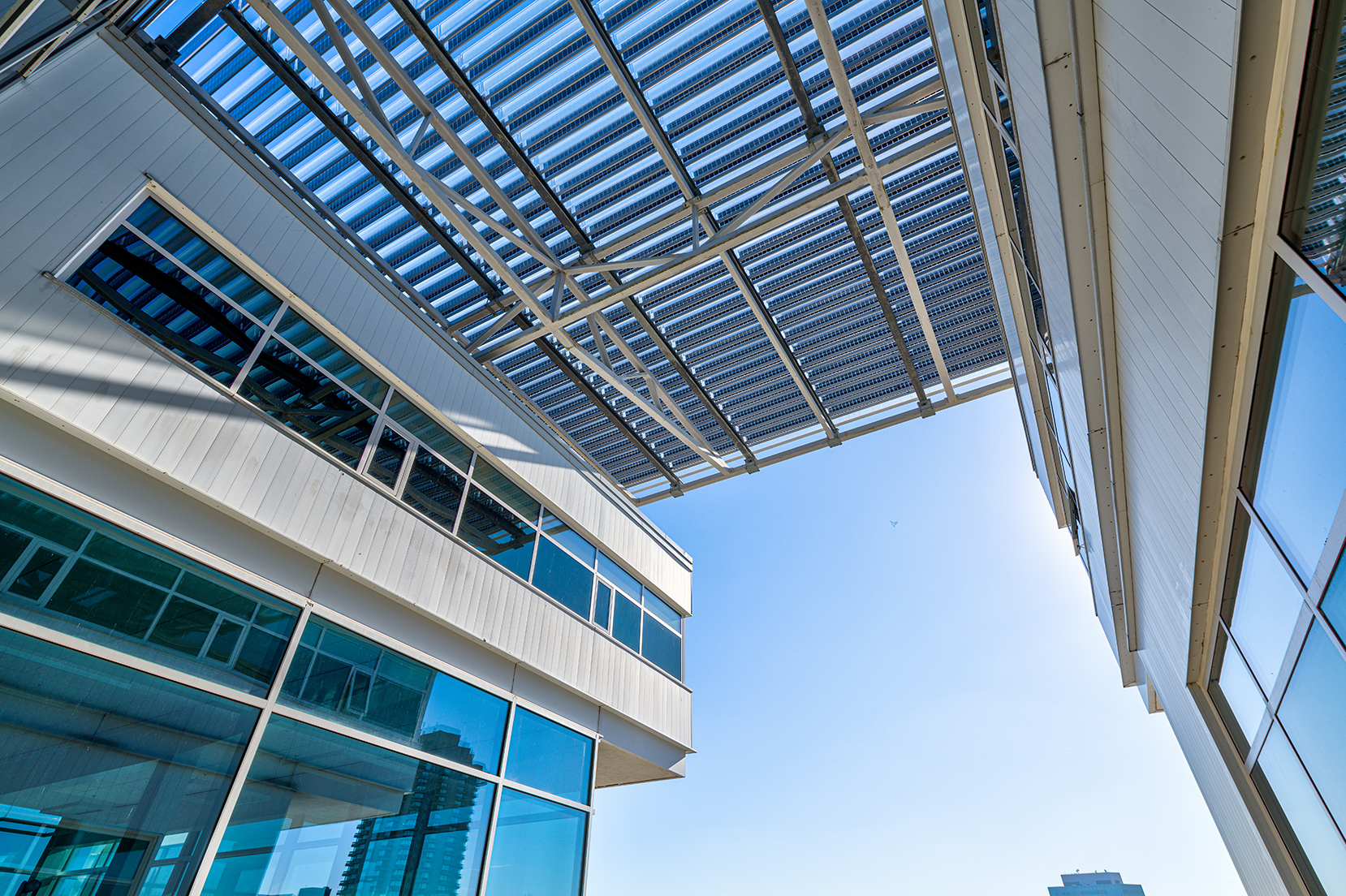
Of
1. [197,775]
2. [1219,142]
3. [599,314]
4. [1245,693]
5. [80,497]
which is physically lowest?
[197,775]

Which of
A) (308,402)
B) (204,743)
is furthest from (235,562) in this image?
(308,402)

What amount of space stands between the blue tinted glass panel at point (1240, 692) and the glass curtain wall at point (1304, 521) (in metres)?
0.03

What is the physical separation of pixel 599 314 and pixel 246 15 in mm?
6999

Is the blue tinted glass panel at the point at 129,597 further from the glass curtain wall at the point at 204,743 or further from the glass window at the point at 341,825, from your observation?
the glass window at the point at 341,825

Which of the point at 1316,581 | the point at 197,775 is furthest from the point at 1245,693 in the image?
the point at 197,775

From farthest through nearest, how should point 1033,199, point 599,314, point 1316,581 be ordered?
1. point 599,314
2. point 1033,199
3. point 1316,581

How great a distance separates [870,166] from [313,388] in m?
8.61

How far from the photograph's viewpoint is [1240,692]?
18.9 ft

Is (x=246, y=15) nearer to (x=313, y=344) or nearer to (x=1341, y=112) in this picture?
(x=313, y=344)

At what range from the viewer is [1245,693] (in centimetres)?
560

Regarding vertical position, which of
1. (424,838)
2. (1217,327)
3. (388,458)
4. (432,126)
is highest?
(432,126)

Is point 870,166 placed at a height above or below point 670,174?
below

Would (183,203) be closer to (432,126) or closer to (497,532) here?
(432,126)

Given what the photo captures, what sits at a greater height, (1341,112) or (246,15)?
(246,15)
